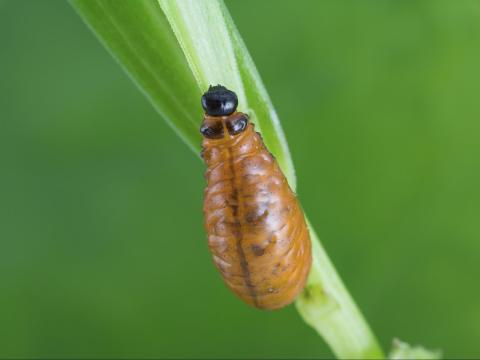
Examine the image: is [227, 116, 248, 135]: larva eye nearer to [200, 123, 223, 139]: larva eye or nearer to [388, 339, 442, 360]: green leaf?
[200, 123, 223, 139]: larva eye

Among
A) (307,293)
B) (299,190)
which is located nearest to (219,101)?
(307,293)

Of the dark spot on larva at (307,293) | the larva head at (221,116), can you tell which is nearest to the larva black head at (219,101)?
the larva head at (221,116)

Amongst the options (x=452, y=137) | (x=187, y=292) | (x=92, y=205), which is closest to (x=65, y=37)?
(x=92, y=205)

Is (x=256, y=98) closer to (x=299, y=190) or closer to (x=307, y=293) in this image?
(x=307, y=293)

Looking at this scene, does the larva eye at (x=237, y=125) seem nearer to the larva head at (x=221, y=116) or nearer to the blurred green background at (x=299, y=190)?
the larva head at (x=221, y=116)

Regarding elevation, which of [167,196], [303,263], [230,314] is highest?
[303,263]

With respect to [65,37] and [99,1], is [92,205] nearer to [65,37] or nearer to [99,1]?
[65,37]

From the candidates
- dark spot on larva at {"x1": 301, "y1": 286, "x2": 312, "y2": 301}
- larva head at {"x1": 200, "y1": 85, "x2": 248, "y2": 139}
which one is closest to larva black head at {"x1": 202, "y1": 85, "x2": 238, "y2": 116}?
larva head at {"x1": 200, "y1": 85, "x2": 248, "y2": 139}
